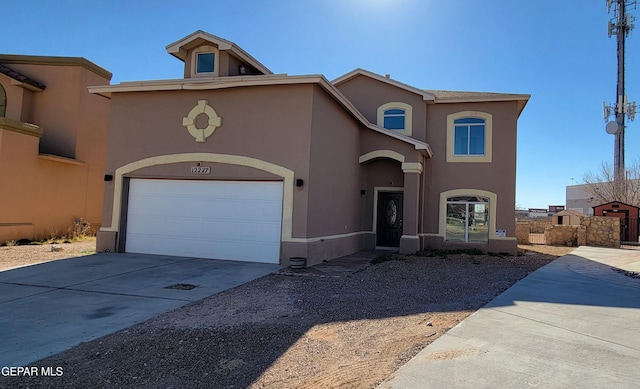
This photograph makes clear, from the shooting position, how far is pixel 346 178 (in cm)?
1571

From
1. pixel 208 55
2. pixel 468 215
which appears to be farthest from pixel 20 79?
pixel 468 215

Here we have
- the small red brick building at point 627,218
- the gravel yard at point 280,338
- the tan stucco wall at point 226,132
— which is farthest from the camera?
the small red brick building at point 627,218

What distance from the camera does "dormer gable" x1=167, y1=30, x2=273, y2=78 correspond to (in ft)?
45.2

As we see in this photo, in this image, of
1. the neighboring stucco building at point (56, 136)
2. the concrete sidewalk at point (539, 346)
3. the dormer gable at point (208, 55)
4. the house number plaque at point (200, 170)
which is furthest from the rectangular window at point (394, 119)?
the neighboring stucco building at point (56, 136)

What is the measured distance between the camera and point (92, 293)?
26.7ft

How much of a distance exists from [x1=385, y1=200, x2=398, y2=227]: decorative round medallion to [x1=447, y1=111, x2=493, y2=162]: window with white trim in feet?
9.87

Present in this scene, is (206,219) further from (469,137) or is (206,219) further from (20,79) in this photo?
(20,79)

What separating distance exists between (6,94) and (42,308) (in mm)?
15754

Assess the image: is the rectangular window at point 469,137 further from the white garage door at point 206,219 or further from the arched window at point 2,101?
the arched window at point 2,101

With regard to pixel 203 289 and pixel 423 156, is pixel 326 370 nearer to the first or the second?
pixel 203 289

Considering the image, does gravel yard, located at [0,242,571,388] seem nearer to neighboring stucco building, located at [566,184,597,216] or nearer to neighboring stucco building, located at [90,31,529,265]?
neighboring stucco building, located at [90,31,529,265]

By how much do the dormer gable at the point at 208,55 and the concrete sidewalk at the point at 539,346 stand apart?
10686mm

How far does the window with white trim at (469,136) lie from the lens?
1780 centimetres

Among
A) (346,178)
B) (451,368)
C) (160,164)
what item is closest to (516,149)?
(346,178)
